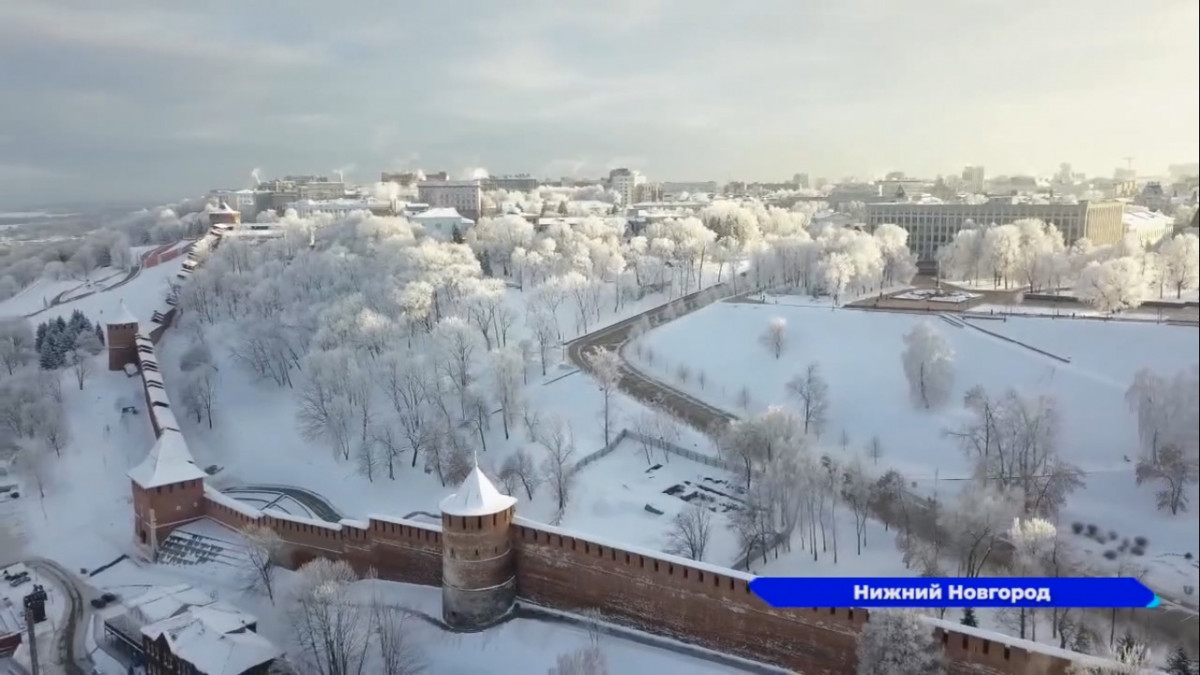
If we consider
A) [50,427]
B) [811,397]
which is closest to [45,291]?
[50,427]

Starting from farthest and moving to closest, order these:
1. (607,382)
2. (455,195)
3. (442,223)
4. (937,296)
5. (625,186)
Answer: (625,186) → (455,195) → (442,223) → (937,296) → (607,382)

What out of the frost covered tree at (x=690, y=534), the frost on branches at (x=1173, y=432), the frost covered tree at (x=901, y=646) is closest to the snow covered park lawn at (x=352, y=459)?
the frost covered tree at (x=690, y=534)

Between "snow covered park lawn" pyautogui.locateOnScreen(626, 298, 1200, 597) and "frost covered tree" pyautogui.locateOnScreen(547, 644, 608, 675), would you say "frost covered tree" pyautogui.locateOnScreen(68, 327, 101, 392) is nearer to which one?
"snow covered park lawn" pyautogui.locateOnScreen(626, 298, 1200, 597)

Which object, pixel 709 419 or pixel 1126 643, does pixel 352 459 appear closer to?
pixel 709 419

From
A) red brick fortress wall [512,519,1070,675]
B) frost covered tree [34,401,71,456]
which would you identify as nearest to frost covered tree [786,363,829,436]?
red brick fortress wall [512,519,1070,675]

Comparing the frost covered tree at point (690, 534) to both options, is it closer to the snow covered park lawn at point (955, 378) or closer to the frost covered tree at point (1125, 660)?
the snow covered park lawn at point (955, 378)
